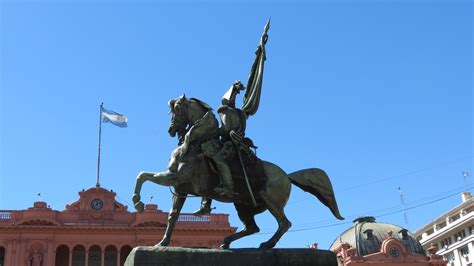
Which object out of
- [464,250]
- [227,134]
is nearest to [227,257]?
[227,134]

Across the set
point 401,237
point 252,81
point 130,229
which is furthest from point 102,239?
point 252,81

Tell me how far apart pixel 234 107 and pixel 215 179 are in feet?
4.33

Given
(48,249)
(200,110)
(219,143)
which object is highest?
(48,249)

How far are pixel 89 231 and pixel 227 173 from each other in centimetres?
4501

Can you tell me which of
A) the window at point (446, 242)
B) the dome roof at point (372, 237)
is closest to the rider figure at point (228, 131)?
the dome roof at point (372, 237)

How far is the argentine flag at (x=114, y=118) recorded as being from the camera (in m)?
51.3

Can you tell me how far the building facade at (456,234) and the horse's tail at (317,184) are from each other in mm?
66128

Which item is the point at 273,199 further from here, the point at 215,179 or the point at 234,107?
the point at 234,107

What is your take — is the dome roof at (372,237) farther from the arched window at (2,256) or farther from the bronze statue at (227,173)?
the bronze statue at (227,173)

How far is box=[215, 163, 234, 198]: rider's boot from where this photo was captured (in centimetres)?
883

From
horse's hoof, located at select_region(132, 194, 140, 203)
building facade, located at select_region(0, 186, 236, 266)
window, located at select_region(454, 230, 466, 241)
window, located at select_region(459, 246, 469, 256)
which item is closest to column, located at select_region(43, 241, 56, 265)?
building facade, located at select_region(0, 186, 236, 266)

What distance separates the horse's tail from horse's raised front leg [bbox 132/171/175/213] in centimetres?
201

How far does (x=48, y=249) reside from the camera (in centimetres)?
5028

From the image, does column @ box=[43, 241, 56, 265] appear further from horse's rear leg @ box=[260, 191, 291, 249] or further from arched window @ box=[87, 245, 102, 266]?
horse's rear leg @ box=[260, 191, 291, 249]
